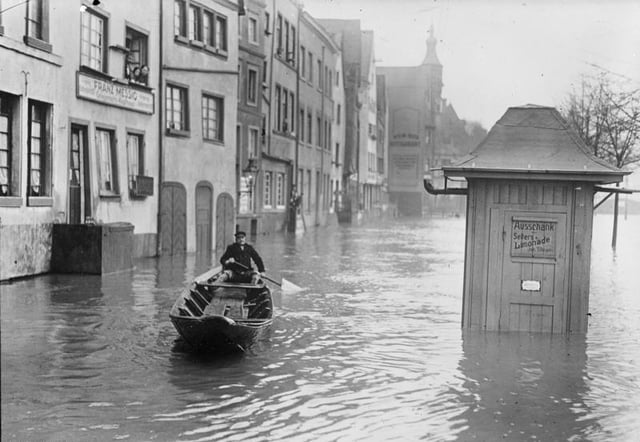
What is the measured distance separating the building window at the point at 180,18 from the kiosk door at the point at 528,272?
17.0m

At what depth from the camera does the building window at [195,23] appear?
2745cm

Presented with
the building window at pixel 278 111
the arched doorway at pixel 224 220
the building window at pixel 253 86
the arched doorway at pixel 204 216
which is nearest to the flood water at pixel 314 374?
the arched doorway at pixel 204 216

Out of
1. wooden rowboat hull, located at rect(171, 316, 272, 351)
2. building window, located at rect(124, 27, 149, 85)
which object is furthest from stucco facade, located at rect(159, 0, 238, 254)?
wooden rowboat hull, located at rect(171, 316, 272, 351)

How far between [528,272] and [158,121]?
16.0 meters

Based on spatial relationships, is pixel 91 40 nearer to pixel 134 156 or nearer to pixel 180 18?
pixel 134 156

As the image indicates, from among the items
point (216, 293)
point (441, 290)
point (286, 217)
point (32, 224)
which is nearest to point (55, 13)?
point (32, 224)

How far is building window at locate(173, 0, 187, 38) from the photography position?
2661 centimetres

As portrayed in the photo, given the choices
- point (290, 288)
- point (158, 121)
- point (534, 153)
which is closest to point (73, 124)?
point (158, 121)

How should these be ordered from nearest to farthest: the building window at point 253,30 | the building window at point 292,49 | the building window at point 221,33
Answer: the building window at point 221,33 → the building window at point 253,30 → the building window at point 292,49

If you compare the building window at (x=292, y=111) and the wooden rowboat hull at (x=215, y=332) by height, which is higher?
the building window at (x=292, y=111)

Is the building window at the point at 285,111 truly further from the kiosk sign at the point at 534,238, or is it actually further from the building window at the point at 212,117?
the kiosk sign at the point at 534,238

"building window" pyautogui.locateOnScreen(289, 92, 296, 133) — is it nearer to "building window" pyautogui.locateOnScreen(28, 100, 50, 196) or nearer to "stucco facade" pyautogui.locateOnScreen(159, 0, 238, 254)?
"stucco facade" pyautogui.locateOnScreen(159, 0, 238, 254)

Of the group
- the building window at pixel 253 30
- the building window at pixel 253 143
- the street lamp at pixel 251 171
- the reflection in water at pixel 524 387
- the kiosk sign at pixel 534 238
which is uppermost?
the building window at pixel 253 30

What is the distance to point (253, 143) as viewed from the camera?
36.8 m
